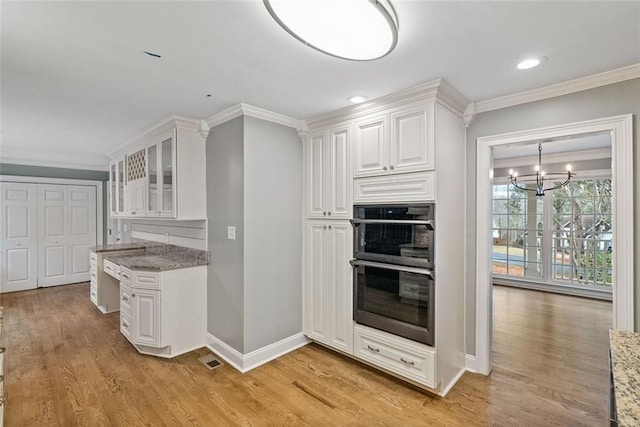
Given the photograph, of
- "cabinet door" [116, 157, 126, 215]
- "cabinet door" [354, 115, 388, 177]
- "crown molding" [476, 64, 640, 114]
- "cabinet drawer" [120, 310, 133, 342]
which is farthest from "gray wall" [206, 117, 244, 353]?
"crown molding" [476, 64, 640, 114]

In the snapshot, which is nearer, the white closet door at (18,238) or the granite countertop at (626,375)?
the granite countertop at (626,375)

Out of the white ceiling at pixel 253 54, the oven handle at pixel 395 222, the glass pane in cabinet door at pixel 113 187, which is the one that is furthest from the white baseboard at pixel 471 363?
the glass pane in cabinet door at pixel 113 187

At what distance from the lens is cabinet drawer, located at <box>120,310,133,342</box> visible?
10.4 feet

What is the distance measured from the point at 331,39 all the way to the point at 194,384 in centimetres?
270

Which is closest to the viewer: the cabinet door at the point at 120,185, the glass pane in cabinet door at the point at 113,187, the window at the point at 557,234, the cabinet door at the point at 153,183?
the cabinet door at the point at 153,183

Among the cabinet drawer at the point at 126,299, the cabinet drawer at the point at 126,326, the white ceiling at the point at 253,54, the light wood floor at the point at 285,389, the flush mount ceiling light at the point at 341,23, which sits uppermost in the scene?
the white ceiling at the point at 253,54

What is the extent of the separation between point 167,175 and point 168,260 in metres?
0.93

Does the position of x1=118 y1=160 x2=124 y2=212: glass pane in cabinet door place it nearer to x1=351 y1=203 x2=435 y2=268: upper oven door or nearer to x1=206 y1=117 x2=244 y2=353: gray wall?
x1=206 y1=117 x2=244 y2=353: gray wall

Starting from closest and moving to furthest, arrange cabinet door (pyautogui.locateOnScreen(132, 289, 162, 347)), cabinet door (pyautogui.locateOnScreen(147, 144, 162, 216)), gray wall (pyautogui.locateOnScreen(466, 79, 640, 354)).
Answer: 1. gray wall (pyautogui.locateOnScreen(466, 79, 640, 354))
2. cabinet door (pyautogui.locateOnScreen(132, 289, 162, 347))
3. cabinet door (pyautogui.locateOnScreen(147, 144, 162, 216))

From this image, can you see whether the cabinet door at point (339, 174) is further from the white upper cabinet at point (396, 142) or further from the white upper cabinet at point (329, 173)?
the white upper cabinet at point (396, 142)

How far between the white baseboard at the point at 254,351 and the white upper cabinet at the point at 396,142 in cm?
180

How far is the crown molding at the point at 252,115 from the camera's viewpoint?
9.16 ft

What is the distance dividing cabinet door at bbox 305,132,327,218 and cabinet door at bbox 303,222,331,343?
0.50 feet

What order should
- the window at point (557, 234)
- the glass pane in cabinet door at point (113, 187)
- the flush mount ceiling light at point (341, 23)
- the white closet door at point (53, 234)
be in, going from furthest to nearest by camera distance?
the white closet door at point (53, 234), the window at point (557, 234), the glass pane in cabinet door at point (113, 187), the flush mount ceiling light at point (341, 23)
